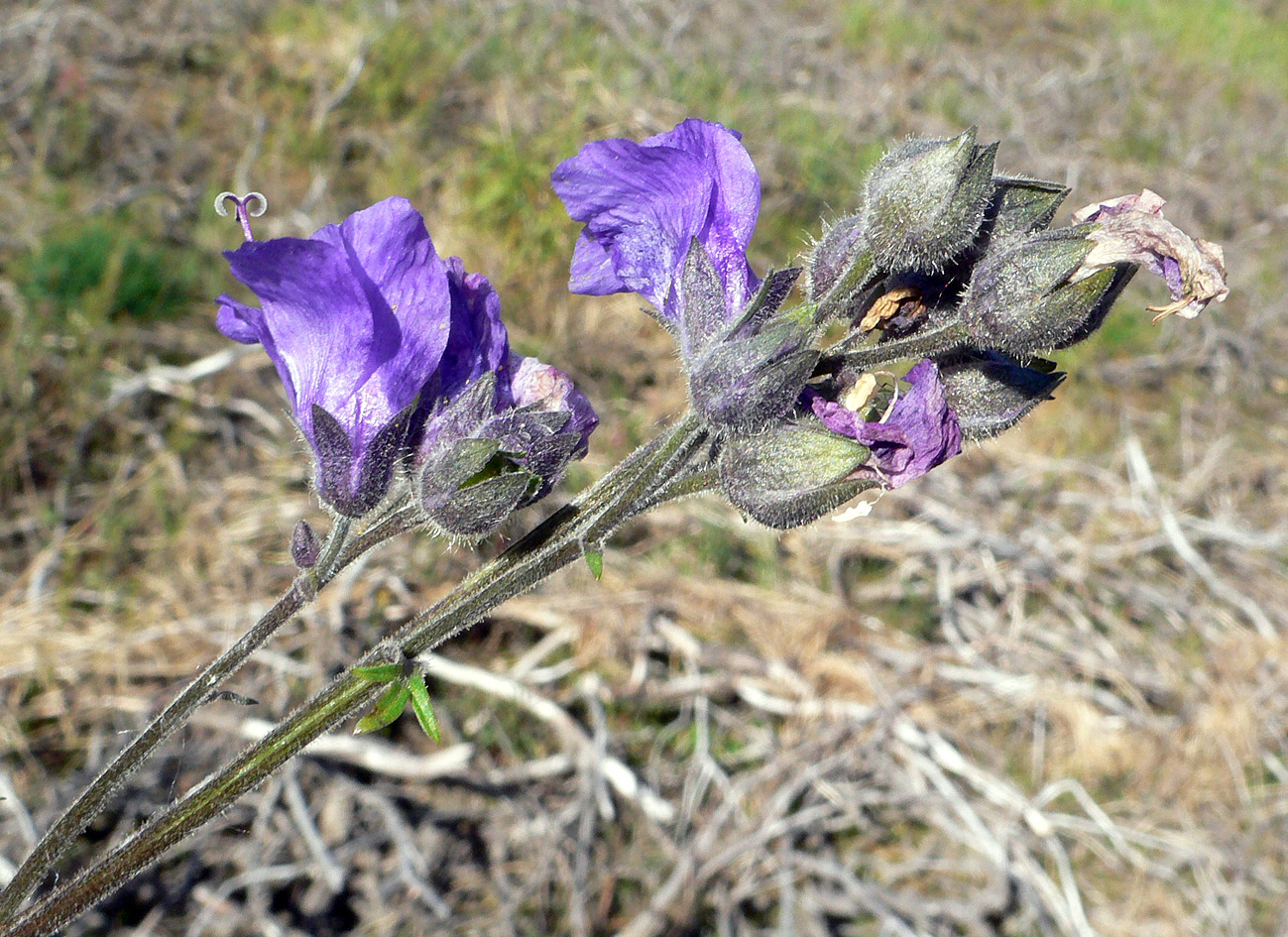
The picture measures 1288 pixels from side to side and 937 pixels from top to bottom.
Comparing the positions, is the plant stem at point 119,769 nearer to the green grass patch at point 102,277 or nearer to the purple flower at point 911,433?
the purple flower at point 911,433

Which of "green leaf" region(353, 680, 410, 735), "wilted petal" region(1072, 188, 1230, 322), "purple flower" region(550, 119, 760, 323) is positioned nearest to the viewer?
"wilted petal" region(1072, 188, 1230, 322)

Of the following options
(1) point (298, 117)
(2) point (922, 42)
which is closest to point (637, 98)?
(1) point (298, 117)

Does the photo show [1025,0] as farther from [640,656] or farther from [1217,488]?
[640,656]

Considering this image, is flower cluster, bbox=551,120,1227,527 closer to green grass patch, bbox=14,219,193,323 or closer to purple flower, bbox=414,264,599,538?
purple flower, bbox=414,264,599,538

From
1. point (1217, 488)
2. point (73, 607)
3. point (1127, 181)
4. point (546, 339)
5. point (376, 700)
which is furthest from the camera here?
point (1127, 181)

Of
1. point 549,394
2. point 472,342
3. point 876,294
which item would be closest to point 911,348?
point 876,294

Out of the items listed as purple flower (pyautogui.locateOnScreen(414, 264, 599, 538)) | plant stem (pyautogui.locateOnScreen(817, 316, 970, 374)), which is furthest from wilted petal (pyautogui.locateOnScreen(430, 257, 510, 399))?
plant stem (pyautogui.locateOnScreen(817, 316, 970, 374))

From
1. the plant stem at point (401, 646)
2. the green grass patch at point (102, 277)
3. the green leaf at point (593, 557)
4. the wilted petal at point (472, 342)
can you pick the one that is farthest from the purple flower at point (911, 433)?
the green grass patch at point (102, 277)
